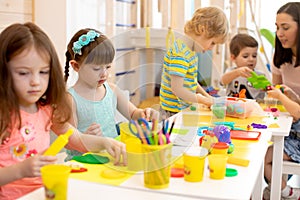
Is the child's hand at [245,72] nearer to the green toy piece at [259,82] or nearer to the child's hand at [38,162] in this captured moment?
the green toy piece at [259,82]

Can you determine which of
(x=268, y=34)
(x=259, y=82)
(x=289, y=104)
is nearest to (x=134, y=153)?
(x=289, y=104)

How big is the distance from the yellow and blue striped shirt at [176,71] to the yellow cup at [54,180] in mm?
686

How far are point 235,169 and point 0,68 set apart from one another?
0.67 m

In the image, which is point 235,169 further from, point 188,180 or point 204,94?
point 204,94

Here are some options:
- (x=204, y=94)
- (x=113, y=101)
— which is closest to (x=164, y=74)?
(x=113, y=101)

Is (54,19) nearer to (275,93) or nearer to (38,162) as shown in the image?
(275,93)

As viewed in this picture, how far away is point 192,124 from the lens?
1.44m

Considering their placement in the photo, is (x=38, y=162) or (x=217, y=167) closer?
(x=38, y=162)

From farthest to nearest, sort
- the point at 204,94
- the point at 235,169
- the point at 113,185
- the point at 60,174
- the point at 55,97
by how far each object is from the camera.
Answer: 1. the point at 204,94
2. the point at 55,97
3. the point at 235,169
4. the point at 113,185
5. the point at 60,174

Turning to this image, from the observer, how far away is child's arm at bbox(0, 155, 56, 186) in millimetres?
858

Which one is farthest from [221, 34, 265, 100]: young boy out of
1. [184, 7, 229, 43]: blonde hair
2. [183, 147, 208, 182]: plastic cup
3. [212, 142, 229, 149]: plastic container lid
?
[183, 147, 208, 182]: plastic cup

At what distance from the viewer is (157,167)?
0.93 m

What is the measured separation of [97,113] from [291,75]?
122 centimetres

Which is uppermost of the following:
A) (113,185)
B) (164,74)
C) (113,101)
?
(164,74)
